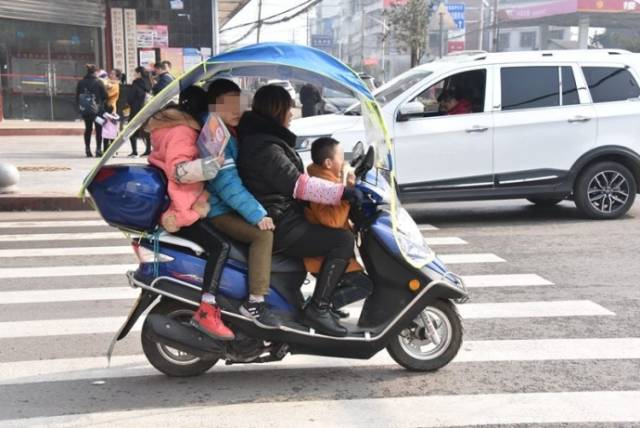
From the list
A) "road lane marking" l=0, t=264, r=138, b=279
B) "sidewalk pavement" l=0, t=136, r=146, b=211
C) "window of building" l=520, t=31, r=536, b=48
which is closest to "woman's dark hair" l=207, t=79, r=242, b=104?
"road lane marking" l=0, t=264, r=138, b=279

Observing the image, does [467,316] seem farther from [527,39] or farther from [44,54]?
[527,39]

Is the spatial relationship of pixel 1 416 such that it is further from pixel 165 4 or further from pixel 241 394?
pixel 165 4

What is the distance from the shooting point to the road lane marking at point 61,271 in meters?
6.98

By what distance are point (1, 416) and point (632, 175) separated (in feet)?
26.5

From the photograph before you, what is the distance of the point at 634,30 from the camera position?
71312 mm

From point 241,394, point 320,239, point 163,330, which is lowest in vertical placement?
point 241,394

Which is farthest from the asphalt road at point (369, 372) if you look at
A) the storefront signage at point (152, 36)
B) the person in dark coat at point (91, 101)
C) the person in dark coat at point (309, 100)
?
the storefront signage at point (152, 36)

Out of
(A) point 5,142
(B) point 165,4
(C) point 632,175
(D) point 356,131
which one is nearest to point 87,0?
(B) point 165,4

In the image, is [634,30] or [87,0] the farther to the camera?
[634,30]

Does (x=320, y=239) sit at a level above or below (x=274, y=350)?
above

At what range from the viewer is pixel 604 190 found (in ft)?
31.0

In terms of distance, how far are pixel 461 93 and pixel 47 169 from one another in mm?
8002

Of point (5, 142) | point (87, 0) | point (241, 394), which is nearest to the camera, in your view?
point (241, 394)

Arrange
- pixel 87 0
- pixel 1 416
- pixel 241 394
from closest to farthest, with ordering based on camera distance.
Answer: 1. pixel 1 416
2. pixel 241 394
3. pixel 87 0
